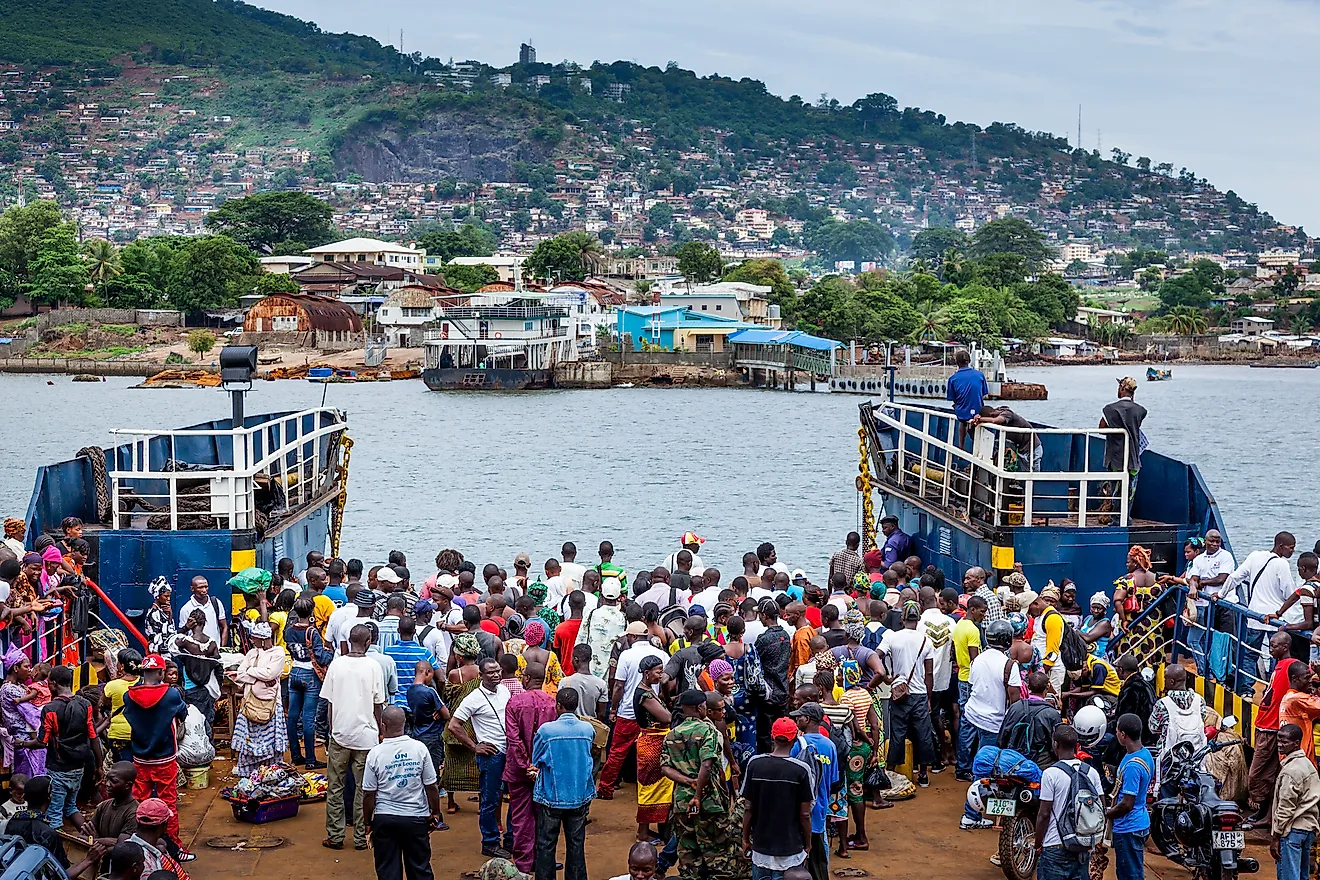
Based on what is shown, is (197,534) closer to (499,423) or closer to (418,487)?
(418,487)

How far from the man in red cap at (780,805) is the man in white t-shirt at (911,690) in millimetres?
3200

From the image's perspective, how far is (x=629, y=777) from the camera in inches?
484

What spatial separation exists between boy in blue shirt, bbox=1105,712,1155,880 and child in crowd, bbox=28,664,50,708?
7067 mm

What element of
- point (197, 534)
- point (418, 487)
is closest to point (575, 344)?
point (418, 487)

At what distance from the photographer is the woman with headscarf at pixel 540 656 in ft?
36.0

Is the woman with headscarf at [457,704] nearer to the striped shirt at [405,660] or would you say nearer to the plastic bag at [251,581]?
the striped shirt at [405,660]

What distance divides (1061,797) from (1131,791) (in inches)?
16.4

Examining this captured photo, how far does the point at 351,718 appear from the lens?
34.5ft

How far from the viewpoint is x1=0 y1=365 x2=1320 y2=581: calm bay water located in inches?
1718

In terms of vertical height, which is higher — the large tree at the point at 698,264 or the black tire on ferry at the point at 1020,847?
the large tree at the point at 698,264

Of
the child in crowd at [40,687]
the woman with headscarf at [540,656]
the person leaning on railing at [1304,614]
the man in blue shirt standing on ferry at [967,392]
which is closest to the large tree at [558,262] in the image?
the man in blue shirt standing on ferry at [967,392]

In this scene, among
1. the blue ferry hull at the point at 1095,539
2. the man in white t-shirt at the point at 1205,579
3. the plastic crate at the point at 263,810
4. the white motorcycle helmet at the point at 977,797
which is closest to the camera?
the white motorcycle helmet at the point at 977,797

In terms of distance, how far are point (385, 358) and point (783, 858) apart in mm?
105365

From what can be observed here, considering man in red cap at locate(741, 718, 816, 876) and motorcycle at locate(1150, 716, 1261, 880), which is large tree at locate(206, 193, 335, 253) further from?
man in red cap at locate(741, 718, 816, 876)
